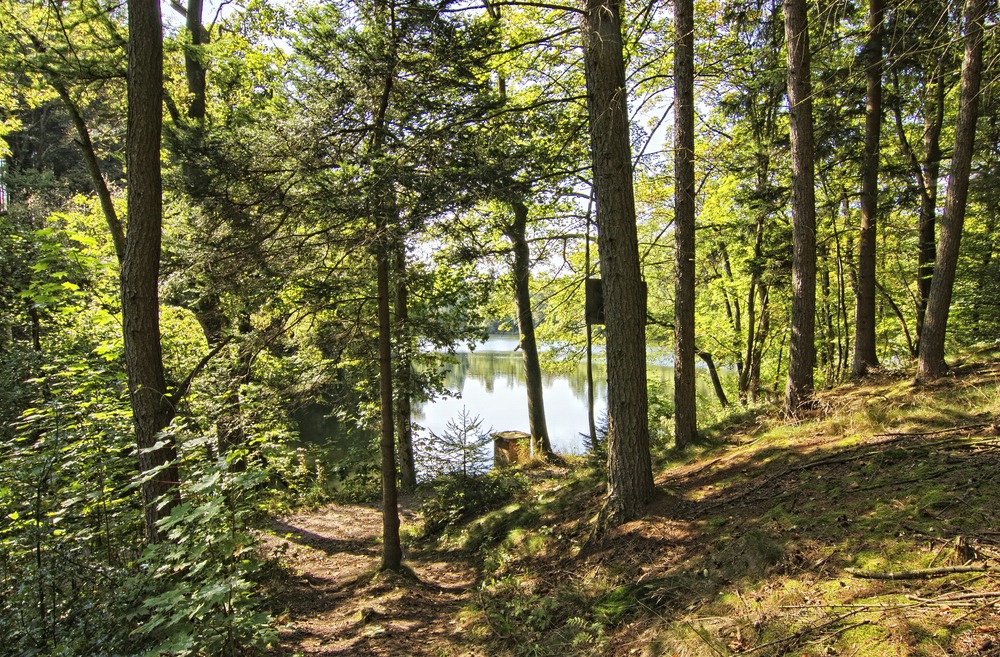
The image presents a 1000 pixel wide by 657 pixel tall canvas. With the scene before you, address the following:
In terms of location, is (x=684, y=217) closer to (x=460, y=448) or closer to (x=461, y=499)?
(x=460, y=448)

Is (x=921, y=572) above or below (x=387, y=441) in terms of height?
above

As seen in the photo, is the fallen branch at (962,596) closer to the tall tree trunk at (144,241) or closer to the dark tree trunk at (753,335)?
the tall tree trunk at (144,241)

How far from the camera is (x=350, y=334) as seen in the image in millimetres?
7406

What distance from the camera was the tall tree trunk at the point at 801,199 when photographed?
621 cm

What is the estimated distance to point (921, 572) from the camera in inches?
104

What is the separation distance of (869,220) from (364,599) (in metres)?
8.87

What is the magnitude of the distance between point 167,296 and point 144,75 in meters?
3.27

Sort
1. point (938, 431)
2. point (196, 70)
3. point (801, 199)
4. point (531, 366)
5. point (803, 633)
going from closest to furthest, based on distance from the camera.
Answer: point (803, 633) → point (938, 431) → point (801, 199) → point (196, 70) → point (531, 366)

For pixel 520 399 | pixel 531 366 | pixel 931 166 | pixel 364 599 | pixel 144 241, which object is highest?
pixel 931 166

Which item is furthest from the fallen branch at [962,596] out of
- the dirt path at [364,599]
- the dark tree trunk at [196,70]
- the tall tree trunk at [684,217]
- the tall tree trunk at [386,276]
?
the dark tree trunk at [196,70]

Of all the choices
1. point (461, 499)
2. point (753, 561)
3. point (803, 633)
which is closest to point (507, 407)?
point (461, 499)

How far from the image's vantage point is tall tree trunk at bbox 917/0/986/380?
568cm

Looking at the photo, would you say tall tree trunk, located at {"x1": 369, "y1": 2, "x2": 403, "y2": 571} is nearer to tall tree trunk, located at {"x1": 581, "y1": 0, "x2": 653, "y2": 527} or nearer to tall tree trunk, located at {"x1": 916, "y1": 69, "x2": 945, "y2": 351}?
tall tree trunk, located at {"x1": 581, "y1": 0, "x2": 653, "y2": 527}

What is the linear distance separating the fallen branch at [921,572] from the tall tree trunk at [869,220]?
6111 millimetres
